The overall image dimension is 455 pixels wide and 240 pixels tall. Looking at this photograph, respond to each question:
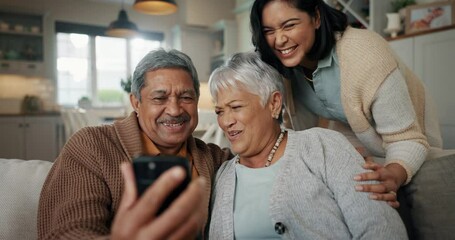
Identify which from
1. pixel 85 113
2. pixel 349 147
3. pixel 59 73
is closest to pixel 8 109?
pixel 59 73

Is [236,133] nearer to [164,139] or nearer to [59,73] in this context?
[164,139]

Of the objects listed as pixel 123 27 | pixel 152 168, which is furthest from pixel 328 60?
pixel 123 27

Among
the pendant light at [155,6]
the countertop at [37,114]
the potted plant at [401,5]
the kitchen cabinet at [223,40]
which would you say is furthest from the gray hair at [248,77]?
the countertop at [37,114]

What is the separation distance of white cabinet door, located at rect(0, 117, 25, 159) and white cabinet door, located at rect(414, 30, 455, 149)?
574 cm

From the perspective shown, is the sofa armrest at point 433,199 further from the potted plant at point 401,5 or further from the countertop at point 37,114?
the countertop at point 37,114

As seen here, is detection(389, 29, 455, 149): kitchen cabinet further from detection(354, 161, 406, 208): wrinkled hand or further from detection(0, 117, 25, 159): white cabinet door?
detection(0, 117, 25, 159): white cabinet door

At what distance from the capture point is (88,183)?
1.10 meters

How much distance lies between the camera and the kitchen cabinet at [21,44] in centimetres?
627

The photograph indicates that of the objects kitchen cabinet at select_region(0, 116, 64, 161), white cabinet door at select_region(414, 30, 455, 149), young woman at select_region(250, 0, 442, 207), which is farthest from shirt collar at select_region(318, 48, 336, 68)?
kitchen cabinet at select_region(0, 116, 64, 161)

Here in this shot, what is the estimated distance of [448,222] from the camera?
4.05 ft

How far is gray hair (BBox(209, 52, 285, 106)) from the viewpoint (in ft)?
4.43

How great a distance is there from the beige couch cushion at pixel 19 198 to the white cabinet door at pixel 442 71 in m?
2.90

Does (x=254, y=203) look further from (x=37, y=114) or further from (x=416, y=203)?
(x=37, y=114)

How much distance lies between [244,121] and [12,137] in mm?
5870
